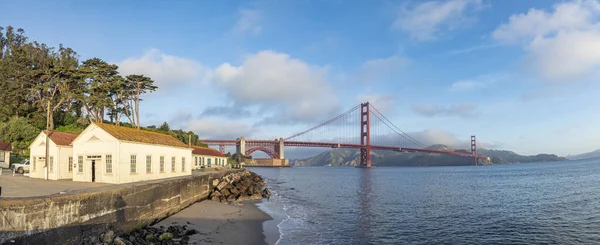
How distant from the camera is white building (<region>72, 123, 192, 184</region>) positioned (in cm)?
2270

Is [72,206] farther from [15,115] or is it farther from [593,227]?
[15,115]

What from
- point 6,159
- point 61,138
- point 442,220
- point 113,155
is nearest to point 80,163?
point 113,155

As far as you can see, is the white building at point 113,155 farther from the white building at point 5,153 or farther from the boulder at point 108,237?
the white building at point 5,153

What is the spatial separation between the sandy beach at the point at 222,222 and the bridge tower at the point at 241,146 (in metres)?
101

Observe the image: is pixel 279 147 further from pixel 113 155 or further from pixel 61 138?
pixel 113 155

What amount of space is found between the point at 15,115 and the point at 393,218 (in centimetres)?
4782

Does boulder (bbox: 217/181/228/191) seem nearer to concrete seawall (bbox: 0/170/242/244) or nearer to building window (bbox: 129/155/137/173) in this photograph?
building window (bbox: 129/155/137/173)

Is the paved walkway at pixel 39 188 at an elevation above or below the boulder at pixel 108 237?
above

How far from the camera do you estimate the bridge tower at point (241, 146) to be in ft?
411

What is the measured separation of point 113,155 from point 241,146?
104 meters

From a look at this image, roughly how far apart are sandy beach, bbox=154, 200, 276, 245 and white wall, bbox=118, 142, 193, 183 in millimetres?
4189

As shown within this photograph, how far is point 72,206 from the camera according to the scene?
1235 cm

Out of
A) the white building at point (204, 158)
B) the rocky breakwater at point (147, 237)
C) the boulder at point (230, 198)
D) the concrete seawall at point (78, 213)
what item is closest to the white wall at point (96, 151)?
the concrete seawall at point (78, 213)

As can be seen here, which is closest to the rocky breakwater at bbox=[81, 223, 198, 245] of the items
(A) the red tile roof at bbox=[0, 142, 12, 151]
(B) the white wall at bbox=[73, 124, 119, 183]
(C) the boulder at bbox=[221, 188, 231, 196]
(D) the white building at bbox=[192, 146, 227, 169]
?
(B) the white wall at bbox=[73, 124, 119, 183]
